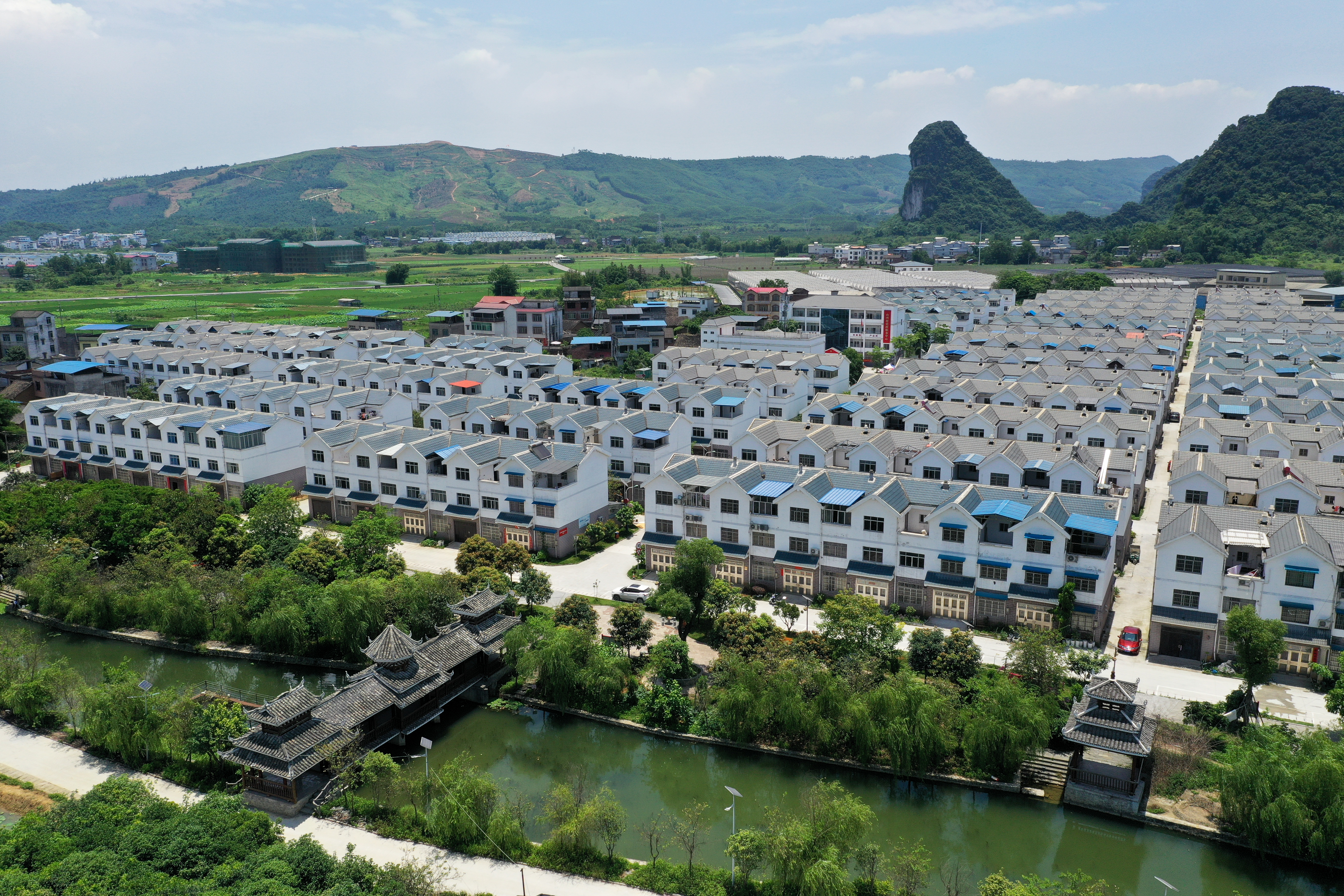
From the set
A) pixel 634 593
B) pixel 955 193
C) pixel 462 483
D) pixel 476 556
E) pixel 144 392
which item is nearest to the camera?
pixel 634 593

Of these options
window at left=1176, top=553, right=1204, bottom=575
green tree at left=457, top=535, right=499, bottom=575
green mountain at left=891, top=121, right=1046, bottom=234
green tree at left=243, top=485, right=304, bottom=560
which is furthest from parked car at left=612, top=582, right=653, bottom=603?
green mountain at left=891, top=121, right=1046, bottom=234

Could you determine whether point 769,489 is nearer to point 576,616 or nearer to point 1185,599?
point 576,616

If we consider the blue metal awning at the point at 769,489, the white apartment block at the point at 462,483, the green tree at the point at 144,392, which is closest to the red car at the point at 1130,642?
the blue metal awning at the point at 769,489

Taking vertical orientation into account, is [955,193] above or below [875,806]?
above

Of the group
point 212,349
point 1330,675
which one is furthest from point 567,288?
point 1330,675

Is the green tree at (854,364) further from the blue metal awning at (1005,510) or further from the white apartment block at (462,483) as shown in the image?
the blue metal awning at (1005,510)

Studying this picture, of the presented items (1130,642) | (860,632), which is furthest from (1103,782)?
(1130,642)

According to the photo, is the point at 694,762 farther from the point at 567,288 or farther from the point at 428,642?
the point at 567,288

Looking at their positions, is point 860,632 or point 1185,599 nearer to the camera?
point 860,632
